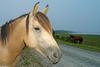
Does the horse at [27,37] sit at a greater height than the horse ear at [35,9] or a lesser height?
lesser

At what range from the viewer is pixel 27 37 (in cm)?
667

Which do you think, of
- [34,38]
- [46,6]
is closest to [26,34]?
[34,38]

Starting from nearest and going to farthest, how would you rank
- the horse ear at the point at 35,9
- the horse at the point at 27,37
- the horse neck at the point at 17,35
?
1. the horse ear at the point at 35,9
2. the horse at the point at 27,37
3. the horse neck at the point at 17,35

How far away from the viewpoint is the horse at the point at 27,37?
659cm

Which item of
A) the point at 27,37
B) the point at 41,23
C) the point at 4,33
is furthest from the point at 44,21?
the point at 4,33

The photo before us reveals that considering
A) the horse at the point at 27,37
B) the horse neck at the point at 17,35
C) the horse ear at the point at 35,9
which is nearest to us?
the horse ear at the point at 35,9

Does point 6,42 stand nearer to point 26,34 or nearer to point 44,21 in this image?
point 26,34

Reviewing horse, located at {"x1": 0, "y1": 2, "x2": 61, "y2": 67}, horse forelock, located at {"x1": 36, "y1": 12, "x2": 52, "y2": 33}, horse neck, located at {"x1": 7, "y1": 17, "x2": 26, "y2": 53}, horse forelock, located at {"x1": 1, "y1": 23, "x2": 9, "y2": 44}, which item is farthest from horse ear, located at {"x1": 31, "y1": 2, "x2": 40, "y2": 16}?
horse forelock, located at {"x1": 1, "y1": 23, "x2": 9, "y2": 44}

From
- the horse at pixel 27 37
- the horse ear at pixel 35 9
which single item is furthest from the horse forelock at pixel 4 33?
the horse ear at pixel 35 9

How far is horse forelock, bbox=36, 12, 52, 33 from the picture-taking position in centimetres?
663

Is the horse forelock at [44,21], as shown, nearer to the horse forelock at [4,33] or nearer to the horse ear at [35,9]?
the horse ear at [35,9]

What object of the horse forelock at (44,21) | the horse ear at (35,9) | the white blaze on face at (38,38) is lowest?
the white blaze on face at (38,38)

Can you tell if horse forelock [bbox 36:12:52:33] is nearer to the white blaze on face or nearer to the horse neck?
the white blaze on face

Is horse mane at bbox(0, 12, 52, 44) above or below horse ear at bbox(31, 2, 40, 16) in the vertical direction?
below
